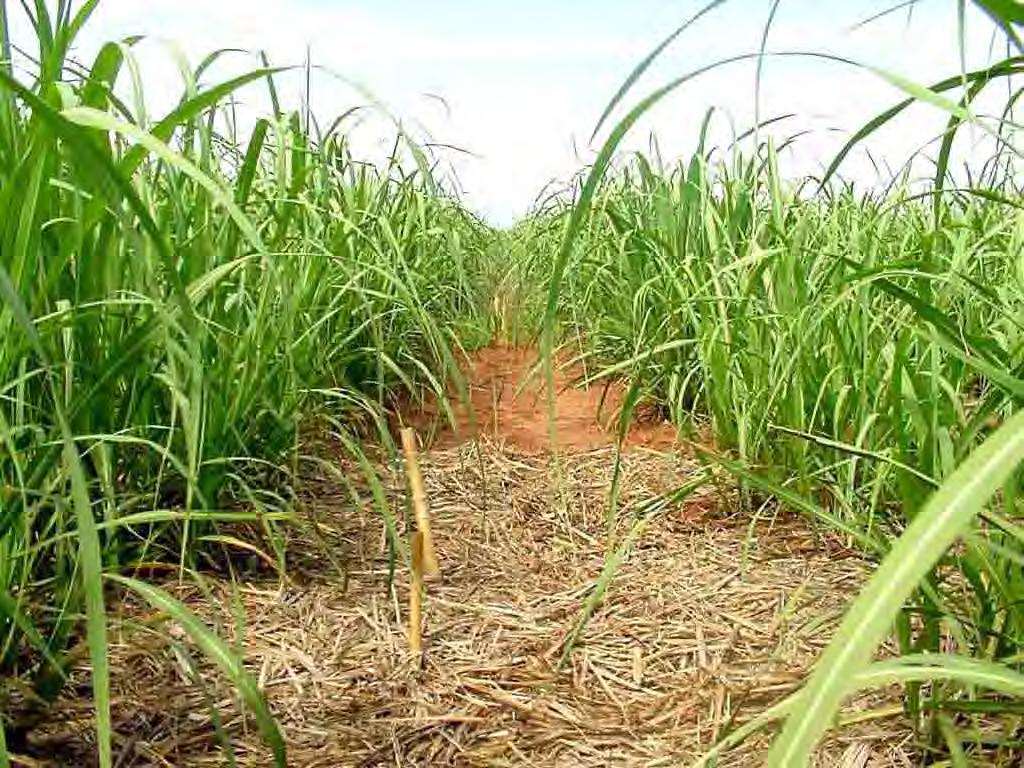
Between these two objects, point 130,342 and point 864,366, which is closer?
point 130,342

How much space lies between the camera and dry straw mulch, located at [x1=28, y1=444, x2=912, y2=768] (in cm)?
96

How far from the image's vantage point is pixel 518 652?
1162mm

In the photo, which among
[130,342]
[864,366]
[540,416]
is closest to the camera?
[130,342]

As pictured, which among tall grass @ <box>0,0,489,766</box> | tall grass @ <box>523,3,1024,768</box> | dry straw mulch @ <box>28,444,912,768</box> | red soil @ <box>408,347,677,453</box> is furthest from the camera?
red soil @ <box>408,347,677,453</box>

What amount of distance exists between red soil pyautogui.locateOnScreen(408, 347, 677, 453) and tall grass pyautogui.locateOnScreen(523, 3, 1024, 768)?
0.11 meters

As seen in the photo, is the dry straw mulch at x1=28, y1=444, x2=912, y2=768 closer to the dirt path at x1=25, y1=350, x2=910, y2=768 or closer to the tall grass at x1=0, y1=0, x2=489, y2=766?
the dirt path at x1=25, y1=350, x2=910, y2=768

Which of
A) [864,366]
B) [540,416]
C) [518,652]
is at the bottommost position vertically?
[518,652]

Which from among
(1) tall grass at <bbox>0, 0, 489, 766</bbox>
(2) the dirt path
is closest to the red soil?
(2) the dirt path

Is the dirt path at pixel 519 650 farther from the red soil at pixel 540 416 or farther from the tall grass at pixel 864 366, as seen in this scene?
the red soil at pixel 540 416

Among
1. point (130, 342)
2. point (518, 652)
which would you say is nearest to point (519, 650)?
point (518, 652)

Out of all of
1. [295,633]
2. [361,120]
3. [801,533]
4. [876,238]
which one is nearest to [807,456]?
[801,533]

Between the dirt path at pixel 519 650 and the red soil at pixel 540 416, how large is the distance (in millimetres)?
384

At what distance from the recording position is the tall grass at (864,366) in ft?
1.56

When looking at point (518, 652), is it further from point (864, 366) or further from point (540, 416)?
point (540, 416)
